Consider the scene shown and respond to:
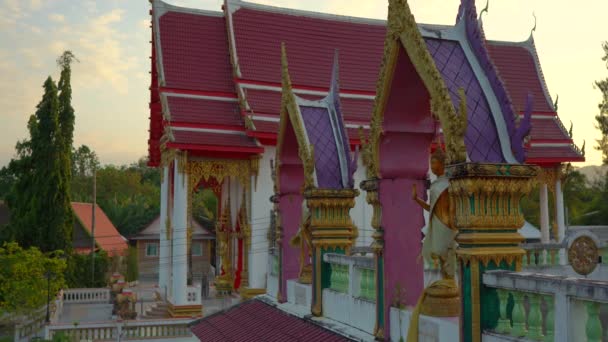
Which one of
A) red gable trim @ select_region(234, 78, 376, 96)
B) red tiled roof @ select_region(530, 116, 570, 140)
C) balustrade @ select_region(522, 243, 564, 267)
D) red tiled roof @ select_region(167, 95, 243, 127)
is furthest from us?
red tiled roof @ select_region(530, 116, 570, 140)

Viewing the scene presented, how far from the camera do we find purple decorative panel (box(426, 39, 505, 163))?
437 centimetres

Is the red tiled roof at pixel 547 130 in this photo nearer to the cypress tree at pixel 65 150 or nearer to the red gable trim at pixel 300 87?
the red gable trim at pixel 300 87

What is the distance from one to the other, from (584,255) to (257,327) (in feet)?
13.8

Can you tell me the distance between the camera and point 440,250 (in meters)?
4.92

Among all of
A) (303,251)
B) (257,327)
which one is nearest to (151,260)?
(257,327)

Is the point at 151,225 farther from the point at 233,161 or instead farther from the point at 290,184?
the point at 290,184

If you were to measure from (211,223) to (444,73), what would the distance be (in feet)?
139

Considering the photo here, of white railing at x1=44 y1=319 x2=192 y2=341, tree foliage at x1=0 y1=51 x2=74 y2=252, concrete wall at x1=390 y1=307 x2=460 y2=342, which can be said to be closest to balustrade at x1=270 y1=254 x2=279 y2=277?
concrete wall at x1=390 y1=307 x2=460 y2=342

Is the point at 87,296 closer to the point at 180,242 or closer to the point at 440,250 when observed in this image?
the point at 180,242

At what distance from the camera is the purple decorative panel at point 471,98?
437 cm

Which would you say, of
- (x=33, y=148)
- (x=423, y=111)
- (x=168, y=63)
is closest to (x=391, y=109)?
(x=423, y=111)

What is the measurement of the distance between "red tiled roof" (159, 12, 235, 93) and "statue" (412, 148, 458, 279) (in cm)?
1397

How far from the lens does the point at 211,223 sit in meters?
46.2

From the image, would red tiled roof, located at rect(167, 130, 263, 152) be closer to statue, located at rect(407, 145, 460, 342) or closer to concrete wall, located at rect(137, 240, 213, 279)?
statue, located at rect(407, 145, 460, 342)
